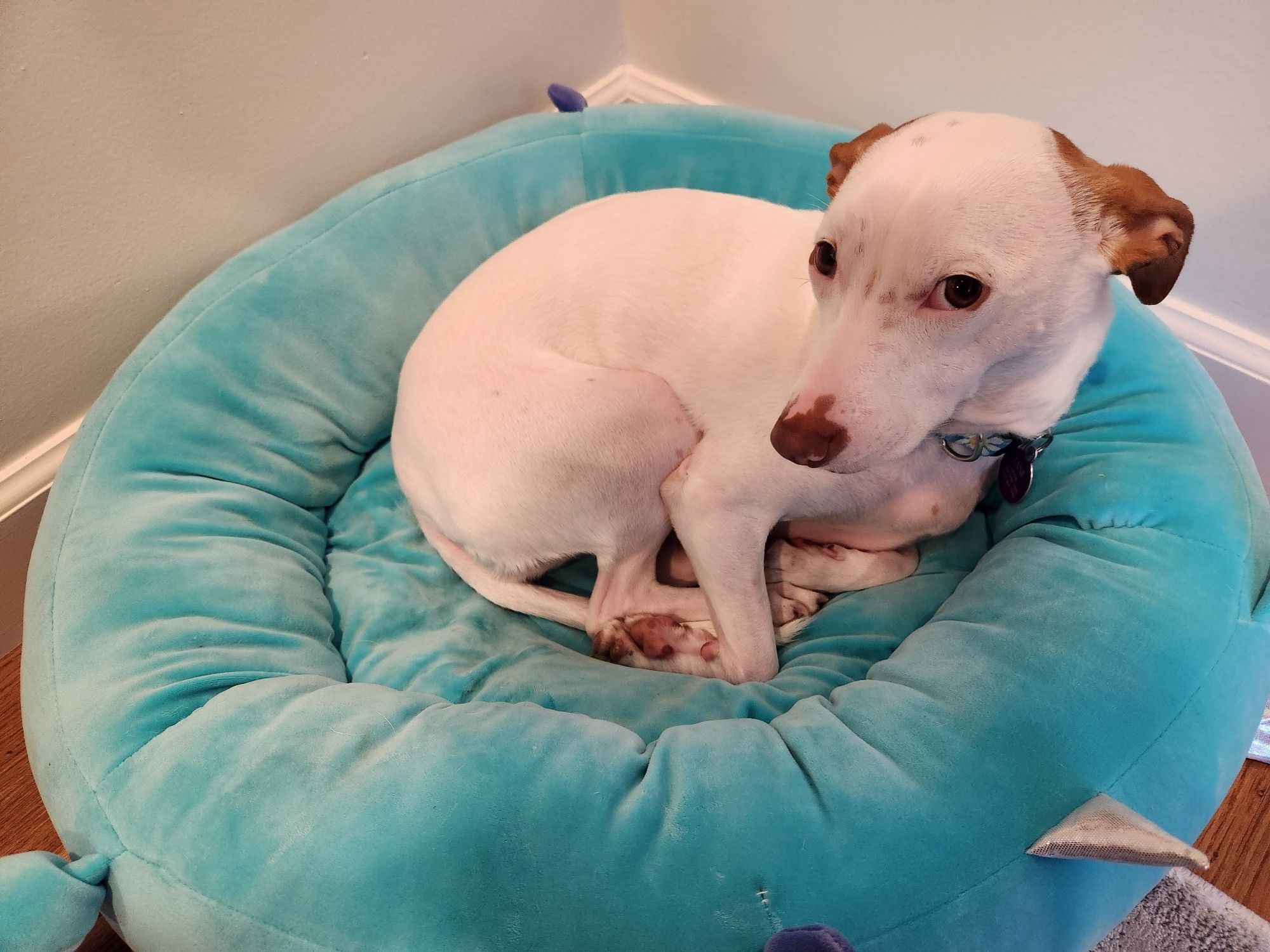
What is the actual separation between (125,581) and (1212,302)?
2.29 meters

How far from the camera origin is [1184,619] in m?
1.26

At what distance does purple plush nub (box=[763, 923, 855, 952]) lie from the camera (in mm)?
887

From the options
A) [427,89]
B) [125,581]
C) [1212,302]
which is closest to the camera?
[125,581]

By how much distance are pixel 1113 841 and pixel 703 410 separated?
0.83m

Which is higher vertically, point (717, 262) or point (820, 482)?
point (717, 262)

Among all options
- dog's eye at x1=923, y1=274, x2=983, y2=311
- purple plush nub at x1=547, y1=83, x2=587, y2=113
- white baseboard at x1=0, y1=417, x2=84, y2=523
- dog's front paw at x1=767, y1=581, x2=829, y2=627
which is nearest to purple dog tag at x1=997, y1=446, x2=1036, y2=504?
dog's front paw at x1=767, y1=581, x2=829, y2=627

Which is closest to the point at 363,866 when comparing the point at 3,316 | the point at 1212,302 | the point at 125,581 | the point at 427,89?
the point at 125,581

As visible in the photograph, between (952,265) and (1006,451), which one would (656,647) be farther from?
(952,265)

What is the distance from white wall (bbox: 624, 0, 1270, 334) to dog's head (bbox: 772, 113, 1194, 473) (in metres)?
0.95

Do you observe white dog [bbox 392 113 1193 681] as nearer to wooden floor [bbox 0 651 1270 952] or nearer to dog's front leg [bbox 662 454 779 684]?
dog's front leg [bbox 662 454 779 684]

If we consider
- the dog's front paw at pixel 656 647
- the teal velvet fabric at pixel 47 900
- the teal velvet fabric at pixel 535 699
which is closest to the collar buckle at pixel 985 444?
the teal velvet fabric at pixel 535 699

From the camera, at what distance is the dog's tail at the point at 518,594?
1.60m

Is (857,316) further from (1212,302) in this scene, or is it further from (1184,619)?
(1212,302)

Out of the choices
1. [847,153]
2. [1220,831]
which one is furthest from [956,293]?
[1220,831]
